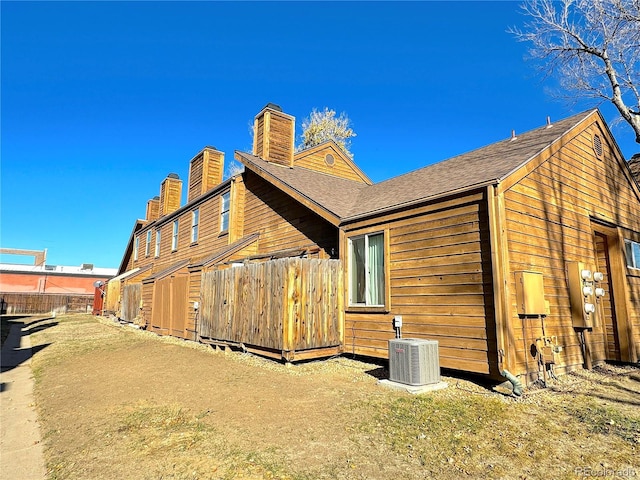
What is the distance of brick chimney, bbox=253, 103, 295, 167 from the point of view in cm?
1556

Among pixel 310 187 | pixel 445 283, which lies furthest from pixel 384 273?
pixel 310 187

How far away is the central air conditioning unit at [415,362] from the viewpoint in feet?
20.7

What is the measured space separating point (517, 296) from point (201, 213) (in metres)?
14.8

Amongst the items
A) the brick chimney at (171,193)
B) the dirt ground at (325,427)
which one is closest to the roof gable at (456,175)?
the dirt ground at (325,427)

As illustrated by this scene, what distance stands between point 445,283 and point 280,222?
7079 millimetres

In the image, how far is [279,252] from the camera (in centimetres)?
1238

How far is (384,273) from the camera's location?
845 centimetres

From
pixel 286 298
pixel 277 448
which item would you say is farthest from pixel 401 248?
pixel 277 448

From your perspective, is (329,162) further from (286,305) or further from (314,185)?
(286,305)

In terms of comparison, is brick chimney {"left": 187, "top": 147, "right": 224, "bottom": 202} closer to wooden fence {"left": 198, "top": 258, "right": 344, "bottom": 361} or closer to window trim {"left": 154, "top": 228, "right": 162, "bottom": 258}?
window trim {"left": 154, "top": 228, "right": 162, "bottom": 258}

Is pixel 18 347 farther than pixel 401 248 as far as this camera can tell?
Yes

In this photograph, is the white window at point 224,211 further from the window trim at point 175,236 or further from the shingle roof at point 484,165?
the shingle roof at point 484,165

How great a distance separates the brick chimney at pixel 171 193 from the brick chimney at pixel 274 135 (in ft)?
38.0

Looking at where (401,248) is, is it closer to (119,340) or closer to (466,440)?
(466,440)
